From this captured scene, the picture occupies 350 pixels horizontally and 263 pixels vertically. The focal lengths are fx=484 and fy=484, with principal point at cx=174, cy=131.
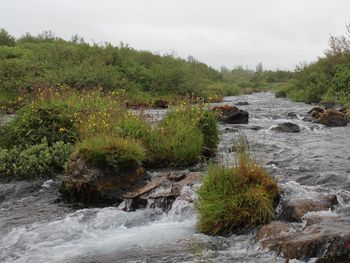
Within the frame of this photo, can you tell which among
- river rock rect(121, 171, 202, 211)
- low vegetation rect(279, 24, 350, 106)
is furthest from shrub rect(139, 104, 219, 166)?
low vegetation rect(279, 24, 350, 106)

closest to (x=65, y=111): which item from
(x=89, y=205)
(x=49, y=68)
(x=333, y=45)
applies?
(x=89, y=205)

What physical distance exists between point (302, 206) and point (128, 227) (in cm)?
274

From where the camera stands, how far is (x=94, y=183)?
9.13 m

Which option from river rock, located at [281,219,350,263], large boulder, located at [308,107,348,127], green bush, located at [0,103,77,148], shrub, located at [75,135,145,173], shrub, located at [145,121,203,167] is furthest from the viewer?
large boulder, located at [308,107,348,127]

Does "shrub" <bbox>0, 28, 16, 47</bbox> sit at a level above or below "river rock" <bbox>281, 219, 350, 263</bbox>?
above

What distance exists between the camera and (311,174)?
9984 millimetres

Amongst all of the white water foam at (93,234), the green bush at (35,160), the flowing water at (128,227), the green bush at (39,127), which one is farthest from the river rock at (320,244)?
the green bush at (39,127)

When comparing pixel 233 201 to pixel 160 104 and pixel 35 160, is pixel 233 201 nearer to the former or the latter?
pixel 35 160

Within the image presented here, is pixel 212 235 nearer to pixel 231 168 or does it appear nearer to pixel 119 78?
pixel 231 168

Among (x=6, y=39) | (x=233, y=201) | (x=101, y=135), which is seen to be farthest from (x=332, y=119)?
(x=6, y=39)

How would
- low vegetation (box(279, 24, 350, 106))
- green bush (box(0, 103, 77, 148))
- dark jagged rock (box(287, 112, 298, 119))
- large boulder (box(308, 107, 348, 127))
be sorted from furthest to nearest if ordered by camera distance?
1. low vegetation (box(279, 24, 350, 106))
2. dark jagged rock (box(287, 112, 298, 119))
3. large boulder (box(308, 107, 348, 127))
4. green bush (box(0, 103, 77, 148))

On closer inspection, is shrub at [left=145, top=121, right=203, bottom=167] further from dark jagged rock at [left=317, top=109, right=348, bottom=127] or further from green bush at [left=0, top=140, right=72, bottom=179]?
dark jagged rock at [left=317, top=109, right=348, bottom=127]

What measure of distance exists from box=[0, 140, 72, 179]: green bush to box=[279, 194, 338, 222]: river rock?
16.8ft

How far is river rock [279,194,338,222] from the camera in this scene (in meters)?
7.15
